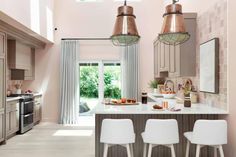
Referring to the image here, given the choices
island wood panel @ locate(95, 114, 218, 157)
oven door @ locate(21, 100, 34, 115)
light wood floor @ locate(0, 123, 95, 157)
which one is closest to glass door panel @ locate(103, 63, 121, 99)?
light wood floor @ locate(0, 123, 95, 157)

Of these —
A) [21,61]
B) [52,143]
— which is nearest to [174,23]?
[52,143]

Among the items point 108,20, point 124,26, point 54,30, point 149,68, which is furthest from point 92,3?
point 124,26

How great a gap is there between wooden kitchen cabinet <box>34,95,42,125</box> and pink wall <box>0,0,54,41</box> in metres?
1.88

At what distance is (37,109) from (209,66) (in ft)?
18.7

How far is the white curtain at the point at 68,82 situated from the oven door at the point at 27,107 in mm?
1136

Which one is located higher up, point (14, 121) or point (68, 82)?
point (68, 82)

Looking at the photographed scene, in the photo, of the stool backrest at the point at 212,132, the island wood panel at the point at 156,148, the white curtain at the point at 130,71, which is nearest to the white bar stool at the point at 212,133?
the stool backrest at the point at 212,132

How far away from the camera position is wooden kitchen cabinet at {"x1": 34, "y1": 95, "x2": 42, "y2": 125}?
8.15 meters

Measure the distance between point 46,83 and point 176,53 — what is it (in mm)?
4985

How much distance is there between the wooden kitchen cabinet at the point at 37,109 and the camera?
26.7 ft

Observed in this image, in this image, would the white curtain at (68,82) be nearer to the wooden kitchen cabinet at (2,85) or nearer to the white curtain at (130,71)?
A: the white curtain at (130,71)

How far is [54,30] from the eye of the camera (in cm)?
879

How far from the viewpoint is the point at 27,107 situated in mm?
7324

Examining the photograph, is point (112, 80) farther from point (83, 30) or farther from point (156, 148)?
point (156, 148)
